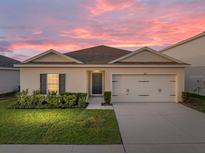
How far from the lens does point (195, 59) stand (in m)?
22.0

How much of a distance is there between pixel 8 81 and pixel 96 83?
417 inches

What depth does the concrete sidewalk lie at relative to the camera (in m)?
6.49

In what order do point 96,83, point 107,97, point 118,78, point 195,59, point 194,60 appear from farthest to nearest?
1. point 194,60
2. point 195,59
3. point 96,83
4. point 118,78
5. point 107,97

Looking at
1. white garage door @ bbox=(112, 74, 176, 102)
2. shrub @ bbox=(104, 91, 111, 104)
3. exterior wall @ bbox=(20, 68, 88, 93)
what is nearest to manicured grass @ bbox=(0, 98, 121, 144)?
shrub @ bbox=(104, 91, 111, 104)

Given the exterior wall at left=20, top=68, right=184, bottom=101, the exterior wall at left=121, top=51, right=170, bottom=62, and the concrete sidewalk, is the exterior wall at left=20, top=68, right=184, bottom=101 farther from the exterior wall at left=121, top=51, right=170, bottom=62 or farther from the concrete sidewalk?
the concrete sidewalk

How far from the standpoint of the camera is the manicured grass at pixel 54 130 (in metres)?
7.53

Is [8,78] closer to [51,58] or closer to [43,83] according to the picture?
[51,58]

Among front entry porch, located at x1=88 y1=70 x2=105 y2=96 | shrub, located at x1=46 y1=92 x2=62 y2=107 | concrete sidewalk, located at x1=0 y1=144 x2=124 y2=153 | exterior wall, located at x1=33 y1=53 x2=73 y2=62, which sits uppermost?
exterior wall, located at x1=33 y1=53 x2=73 y2=62

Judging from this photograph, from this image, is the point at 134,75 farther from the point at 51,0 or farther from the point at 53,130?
the point at 53,130

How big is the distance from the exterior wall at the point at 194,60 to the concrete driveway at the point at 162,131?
9.27 metres

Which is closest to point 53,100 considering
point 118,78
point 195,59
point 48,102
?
point 48,102

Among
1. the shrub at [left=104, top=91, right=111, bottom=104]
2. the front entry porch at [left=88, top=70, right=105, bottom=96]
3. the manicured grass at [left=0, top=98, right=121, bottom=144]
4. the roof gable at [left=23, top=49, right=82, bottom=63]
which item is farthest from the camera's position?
the front entry porch at [left=88, top=70, right=105, bottom=96]

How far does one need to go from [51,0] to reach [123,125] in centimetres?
812

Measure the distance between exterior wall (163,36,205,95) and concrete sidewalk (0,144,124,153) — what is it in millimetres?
16528
